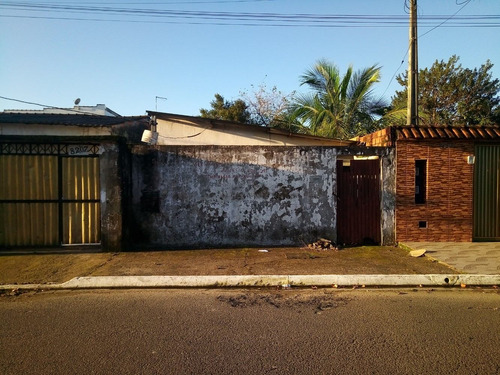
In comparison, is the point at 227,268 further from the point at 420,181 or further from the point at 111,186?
the point at 420,181

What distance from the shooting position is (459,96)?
86.0ft

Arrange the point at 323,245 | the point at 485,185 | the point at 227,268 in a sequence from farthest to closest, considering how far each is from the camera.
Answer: the point at 485,185, the point at 323,245, the point at 227,268

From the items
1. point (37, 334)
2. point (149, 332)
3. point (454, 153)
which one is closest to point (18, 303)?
point (37, 334)

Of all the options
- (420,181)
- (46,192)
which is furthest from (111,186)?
(420,181)

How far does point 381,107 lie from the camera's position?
1425cm

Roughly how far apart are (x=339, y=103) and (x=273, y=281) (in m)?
10.1

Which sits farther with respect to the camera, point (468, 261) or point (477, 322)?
point (468, 261)

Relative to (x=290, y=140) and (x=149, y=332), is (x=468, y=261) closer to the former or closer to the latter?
(x=149, y=332)

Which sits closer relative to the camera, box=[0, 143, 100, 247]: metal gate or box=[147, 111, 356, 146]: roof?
box=[0, 143, 100, 247]: metal gate

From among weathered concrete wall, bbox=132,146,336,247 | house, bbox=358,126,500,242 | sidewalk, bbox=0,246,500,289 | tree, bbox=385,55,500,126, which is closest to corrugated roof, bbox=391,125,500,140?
house, bbox=358,126,500,242

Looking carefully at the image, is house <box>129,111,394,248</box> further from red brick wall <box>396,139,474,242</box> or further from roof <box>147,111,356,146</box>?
roof <box>147,111,356,146</box>

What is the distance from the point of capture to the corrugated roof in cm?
865

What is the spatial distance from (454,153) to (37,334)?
9.01 m

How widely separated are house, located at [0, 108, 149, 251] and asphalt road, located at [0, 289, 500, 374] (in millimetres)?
2718
